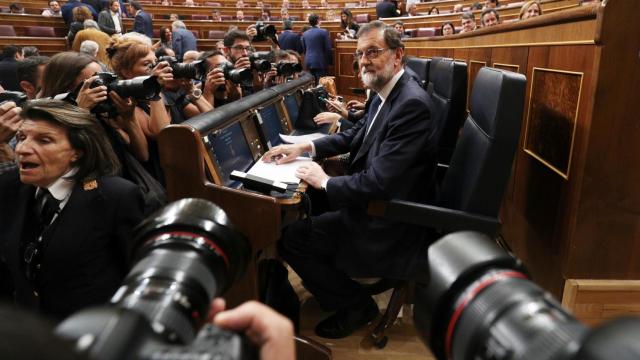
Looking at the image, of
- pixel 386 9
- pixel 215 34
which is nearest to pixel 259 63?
pixel 386 9

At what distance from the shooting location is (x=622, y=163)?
52.2 inches

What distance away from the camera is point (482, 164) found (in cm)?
140

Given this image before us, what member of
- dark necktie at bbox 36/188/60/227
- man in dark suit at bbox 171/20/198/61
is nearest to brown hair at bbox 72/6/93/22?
man in dark suit at bbox 171/20/198/61

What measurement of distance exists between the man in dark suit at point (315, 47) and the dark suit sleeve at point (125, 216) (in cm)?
583

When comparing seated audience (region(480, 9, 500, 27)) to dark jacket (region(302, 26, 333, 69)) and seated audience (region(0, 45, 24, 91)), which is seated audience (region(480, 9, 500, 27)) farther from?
seated audience (region(0, 45, 24, 91))

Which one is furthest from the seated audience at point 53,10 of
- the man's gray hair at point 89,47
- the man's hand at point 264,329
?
the man's hand at point 264,329

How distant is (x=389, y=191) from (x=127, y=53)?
125 centimetres

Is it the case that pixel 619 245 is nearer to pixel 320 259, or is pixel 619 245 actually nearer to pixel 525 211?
pixel 525 211

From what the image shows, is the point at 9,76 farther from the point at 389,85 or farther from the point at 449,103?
the point at 449,103

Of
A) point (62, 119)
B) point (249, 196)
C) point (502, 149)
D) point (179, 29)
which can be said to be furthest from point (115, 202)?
point (179, 29)

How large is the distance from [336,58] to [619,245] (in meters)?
7.07

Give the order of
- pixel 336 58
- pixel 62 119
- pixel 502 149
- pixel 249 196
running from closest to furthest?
pixel 62 119 → pixel 502 149 → pixel 249 196 → pixel 336 58

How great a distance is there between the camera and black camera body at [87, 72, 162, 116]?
1.47 m

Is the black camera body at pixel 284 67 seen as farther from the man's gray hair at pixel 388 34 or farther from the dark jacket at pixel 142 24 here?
the dark jacket at pixel 142 24
